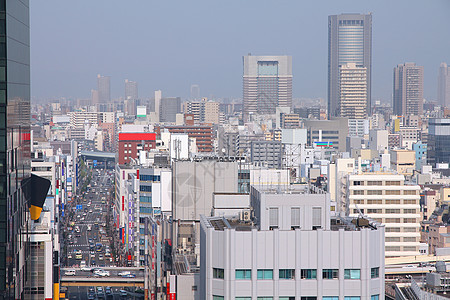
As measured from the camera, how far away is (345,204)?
101 ft

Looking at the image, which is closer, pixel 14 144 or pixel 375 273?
pixel 375 273

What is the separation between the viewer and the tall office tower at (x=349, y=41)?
157625mm

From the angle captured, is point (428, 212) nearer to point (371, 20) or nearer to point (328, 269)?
point (328, 269)

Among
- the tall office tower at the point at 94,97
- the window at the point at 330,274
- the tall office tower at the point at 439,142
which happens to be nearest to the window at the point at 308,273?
the window at the point at 330,274

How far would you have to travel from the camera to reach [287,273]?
9.37 metres

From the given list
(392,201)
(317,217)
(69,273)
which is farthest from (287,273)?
(69,273)

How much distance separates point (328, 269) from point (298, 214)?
78 centimetres

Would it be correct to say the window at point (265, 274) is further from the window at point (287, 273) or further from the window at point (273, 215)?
the window at point (273, 215)

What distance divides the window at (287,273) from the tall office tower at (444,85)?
4346 inches

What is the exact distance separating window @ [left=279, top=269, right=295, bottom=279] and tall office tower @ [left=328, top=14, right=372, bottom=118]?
5784 inches

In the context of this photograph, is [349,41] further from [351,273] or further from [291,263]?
[291,263]

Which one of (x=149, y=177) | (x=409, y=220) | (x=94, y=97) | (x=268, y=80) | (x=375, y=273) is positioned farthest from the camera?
(x=94, y=97)

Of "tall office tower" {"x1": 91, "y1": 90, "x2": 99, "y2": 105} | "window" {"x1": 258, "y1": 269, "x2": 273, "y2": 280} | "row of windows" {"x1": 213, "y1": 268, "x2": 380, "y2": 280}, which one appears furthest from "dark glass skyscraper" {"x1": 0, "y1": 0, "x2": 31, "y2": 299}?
"tall office tower" {"x1": 91, "y1": 90, "x2": 99, "y2": 105}

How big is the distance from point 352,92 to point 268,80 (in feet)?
46.6
